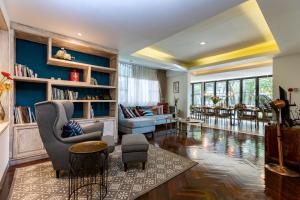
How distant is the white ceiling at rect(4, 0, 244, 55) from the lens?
2.17m

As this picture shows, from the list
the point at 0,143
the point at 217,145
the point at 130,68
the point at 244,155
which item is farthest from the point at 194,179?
the point at 130,68

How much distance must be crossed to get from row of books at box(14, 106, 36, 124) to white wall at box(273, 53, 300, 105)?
6.40m

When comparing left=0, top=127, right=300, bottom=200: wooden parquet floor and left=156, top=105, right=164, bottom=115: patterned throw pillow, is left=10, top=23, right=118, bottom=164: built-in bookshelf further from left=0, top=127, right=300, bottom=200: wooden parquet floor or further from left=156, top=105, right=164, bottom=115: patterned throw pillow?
left=156, top=105, right=164, bottom=115: patterned throw pillow

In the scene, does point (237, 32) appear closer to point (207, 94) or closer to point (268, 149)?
point (268, 149)

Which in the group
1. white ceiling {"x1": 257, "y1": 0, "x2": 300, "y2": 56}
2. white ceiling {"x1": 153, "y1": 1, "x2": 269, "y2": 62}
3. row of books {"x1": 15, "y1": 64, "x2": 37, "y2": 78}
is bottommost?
row of books {"x1": 15, "y1": 64, "x2": 37, "y2": 78}

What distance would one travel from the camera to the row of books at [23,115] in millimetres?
2795

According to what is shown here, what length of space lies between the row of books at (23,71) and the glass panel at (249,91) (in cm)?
793

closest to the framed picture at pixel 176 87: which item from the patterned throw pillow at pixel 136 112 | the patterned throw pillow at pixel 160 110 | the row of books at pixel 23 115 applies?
the patterned throw pillow at pixel 160 110

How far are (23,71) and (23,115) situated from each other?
818 millimetres

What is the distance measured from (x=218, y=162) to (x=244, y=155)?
2.50 ft

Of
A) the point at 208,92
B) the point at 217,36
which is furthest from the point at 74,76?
the point at 208,92

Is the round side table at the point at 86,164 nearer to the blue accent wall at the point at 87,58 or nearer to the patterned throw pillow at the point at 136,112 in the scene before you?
the blue accent wall at the point at 87,58

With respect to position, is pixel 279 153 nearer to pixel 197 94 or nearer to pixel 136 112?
pixel 136 112

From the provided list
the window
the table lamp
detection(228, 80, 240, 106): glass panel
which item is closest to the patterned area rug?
the table lamp
